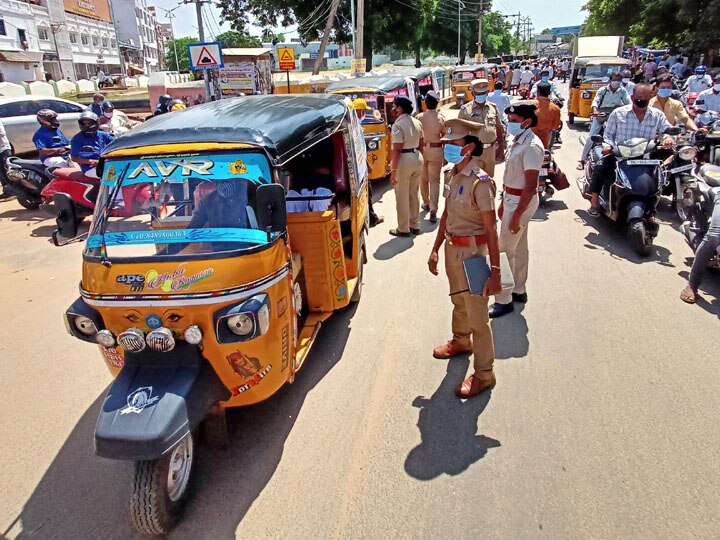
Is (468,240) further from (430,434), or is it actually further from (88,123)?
(88,123)

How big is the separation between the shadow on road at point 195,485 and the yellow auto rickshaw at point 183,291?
189 mm

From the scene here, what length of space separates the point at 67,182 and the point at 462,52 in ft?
223

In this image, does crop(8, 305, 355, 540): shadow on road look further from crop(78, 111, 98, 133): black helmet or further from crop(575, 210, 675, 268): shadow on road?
crop(78, 111, 98, 133): black helmet

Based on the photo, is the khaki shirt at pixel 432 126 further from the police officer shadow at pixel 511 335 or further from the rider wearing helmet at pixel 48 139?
the rider wearing helmet at pixel 48 139

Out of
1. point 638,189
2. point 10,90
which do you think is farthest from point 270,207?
point 10,90

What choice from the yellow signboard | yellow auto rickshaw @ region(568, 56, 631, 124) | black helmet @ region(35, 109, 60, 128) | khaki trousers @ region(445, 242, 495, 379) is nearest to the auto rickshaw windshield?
khaki trousers @ region(445, 242, 495, 379)

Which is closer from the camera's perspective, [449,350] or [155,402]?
[155,402]

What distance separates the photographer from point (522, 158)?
486 cm

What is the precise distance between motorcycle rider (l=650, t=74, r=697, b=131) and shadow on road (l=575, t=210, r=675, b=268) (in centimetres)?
217

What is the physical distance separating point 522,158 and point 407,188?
9.38ft

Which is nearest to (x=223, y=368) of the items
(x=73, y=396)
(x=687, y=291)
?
(x=73, y=396)

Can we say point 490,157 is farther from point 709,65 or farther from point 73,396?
point 709,65

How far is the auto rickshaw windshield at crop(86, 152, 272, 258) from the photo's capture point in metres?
3.36

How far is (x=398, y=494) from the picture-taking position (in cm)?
317
